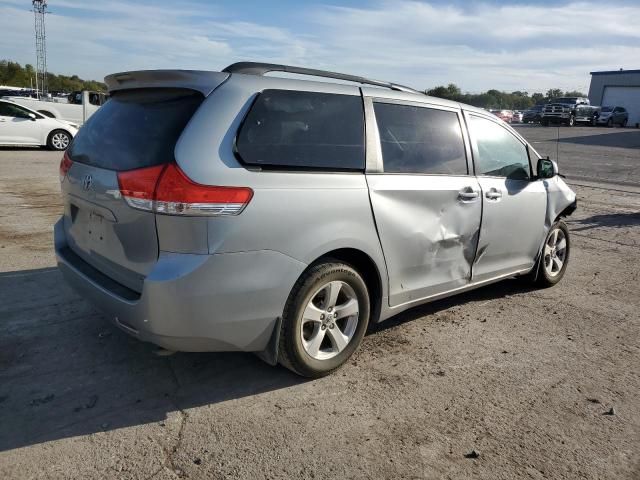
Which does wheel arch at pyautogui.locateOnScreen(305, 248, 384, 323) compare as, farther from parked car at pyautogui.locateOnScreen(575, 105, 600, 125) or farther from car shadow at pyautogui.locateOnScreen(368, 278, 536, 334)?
parked car at pyautogui.locateOnScreen(575, 105, 600, 125)

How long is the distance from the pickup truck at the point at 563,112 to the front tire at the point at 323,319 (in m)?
44.7

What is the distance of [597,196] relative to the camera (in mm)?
11922

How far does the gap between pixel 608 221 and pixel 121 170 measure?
835cm

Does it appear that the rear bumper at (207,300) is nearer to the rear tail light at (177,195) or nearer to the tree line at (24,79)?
the rear tail light at (177,195)

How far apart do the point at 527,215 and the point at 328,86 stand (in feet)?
7.84

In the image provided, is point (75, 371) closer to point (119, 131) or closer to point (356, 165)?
point (119, 131)

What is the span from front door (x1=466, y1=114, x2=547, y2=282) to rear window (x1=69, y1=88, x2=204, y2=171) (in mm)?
2432

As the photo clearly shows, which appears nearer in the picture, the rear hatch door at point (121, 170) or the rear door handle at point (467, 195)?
the rear hatch door at point (121, 170)

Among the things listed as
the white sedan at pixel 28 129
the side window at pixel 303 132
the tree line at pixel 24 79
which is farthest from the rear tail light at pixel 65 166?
the tree line at pixel 24 79

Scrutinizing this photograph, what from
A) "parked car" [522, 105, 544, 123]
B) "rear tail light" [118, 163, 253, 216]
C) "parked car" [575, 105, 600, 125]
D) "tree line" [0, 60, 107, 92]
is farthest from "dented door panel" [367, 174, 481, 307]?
"tree line" [0, 60, 107, 92]

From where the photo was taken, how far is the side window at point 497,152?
450 centimetres

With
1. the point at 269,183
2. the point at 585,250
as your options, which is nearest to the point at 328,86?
the point at 269,183

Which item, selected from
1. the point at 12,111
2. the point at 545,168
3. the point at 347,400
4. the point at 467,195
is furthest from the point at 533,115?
the point at 347,400

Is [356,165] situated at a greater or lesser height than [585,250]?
greater
